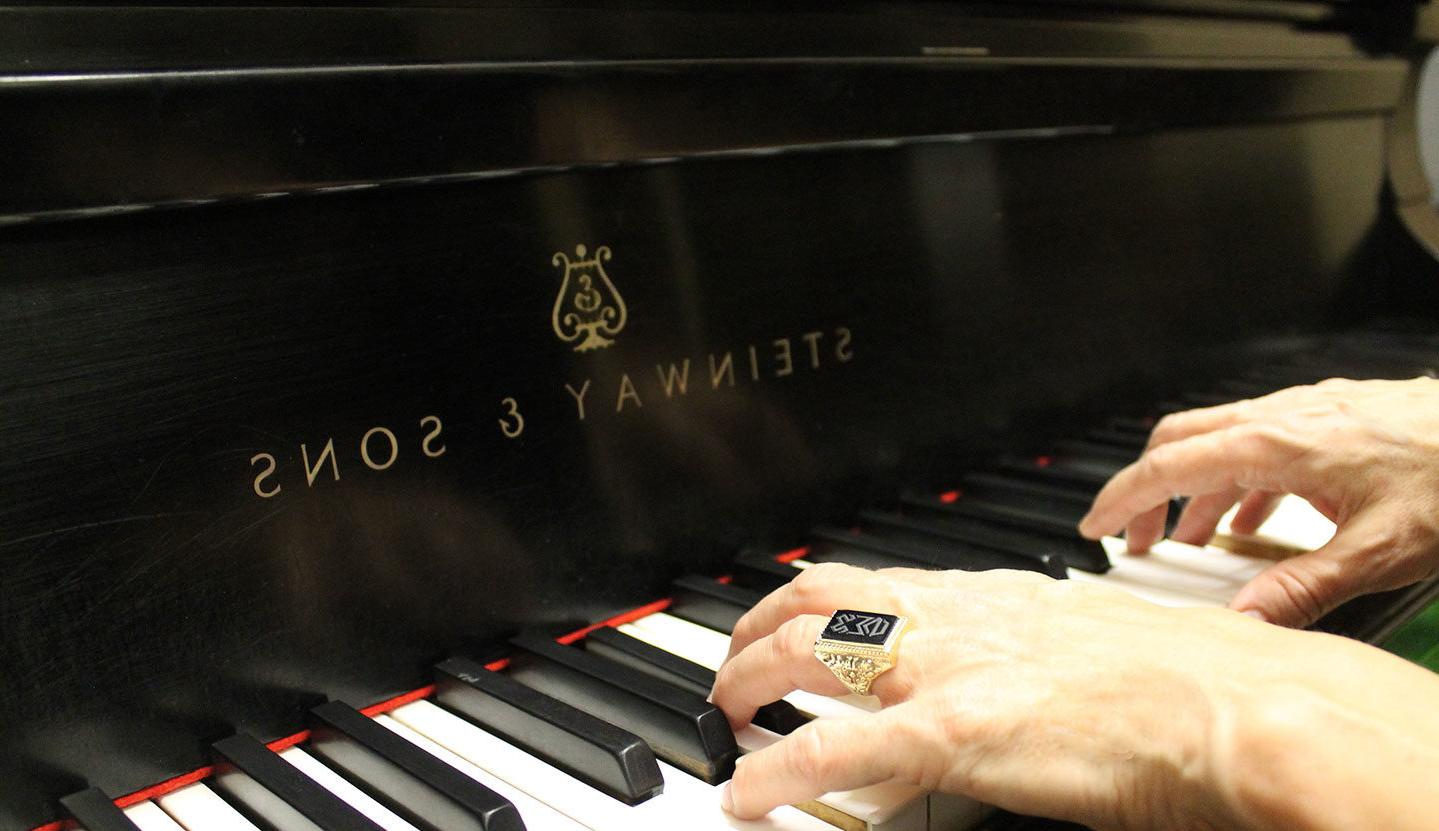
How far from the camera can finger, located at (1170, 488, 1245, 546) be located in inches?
51.6

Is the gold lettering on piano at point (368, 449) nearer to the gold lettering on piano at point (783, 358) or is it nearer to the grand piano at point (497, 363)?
the grand piano at point (497, 363)

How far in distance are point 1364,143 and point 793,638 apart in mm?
1826

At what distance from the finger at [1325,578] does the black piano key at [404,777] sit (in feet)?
2.25

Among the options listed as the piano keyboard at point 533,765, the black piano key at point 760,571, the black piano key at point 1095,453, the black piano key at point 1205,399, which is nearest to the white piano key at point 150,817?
the piano keyboard at point 533,765

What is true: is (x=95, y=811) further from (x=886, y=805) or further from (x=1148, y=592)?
(x=1148, y=592)

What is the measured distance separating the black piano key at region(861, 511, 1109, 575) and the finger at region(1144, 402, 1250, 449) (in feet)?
0.50

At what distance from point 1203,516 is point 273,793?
3.25 ft

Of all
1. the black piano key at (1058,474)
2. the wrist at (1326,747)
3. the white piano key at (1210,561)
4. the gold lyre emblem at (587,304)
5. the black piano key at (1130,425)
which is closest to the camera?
the wrist at (1326,747)

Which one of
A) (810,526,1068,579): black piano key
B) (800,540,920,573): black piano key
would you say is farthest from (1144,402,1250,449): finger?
(800,540,920,573): black piano key

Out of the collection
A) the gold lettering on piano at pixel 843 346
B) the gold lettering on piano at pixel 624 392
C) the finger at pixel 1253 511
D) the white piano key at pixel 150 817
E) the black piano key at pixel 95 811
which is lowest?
the finger at pixel 1253 511

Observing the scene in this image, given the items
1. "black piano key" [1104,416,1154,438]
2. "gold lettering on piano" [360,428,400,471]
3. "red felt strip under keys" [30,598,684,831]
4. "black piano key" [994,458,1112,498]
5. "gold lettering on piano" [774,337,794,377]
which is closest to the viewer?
"red felt strip under keys" [30,598,684,831]

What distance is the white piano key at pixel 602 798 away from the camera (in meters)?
0.83

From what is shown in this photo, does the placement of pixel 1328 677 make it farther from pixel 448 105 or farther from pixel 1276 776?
pixel 448 105

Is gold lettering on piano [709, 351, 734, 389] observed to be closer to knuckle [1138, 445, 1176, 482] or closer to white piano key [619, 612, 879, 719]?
white piano key [619, 612, 879, 719]
